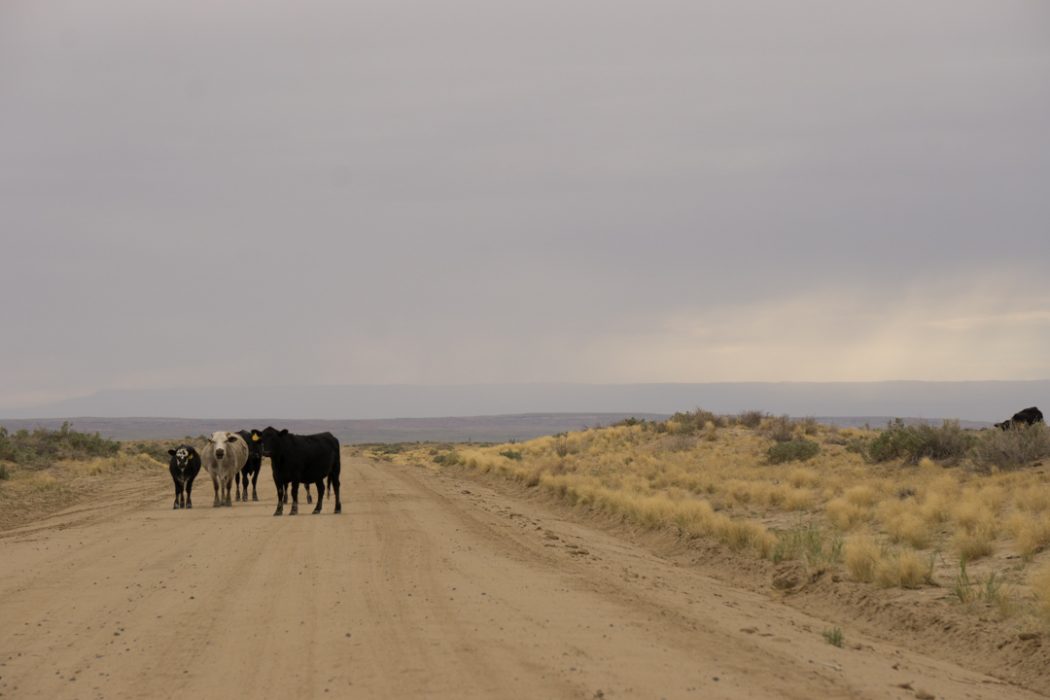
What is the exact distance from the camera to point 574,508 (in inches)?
1089

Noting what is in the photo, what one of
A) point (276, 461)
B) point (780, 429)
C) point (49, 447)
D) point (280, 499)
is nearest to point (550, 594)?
point (280, 499)

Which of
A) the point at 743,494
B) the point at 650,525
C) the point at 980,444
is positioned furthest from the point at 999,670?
the point at 980,444

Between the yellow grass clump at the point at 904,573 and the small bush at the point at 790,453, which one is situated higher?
the small bush at the point at 790,453

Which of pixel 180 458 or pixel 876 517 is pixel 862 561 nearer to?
pixel 876 517

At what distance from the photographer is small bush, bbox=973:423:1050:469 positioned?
28.4 meters

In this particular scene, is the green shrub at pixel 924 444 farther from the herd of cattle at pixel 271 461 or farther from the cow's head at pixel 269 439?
the cow's head at pixel 269 439

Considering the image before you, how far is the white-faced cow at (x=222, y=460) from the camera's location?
25.6 metres

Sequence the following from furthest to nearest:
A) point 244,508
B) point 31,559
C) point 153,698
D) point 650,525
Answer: point 244,508 → point 650,525 → point 31,559 → point 153,698

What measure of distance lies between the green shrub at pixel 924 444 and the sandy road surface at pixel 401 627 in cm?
1831

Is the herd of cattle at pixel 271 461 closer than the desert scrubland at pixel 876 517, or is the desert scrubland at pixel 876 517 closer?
the desert scrubland at pixel 876 517

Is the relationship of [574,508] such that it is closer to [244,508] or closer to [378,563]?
[244,508]

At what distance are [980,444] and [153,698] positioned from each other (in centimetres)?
2750

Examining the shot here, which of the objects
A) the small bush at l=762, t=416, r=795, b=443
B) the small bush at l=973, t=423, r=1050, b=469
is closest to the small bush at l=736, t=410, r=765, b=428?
the small bush at l=762, t=416, r=795, b=443

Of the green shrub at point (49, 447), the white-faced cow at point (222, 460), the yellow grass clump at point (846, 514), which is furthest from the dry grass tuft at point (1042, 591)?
→ the green shrub at point (49, 447)
